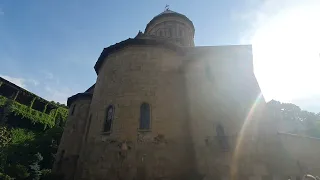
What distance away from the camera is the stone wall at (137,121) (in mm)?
9961

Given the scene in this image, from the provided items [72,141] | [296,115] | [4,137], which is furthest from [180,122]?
[296,115]

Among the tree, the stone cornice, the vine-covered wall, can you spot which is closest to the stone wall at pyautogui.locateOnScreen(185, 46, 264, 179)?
the stone cornice

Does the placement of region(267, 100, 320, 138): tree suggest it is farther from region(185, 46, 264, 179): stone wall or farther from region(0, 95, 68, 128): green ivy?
region(0, 95, 68, 128): green ivy

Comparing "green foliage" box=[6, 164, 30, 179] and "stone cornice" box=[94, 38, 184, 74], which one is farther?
"green foliage" box=[6, 164, 30, 179]

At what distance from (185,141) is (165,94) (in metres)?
2.70

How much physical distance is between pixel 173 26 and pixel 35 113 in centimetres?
1835

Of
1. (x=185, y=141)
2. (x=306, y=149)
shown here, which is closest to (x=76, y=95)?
(x=185, y=141)

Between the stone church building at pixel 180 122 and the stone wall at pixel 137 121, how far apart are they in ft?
0.15

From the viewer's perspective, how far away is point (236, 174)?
33.3ft

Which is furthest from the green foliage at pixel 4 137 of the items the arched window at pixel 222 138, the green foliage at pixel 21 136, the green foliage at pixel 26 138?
the arched window at pixel 222 138

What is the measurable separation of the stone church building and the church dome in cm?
618

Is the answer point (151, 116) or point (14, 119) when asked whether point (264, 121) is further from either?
point (14, 119)

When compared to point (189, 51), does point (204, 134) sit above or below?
below

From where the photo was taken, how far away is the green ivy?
22462mm
